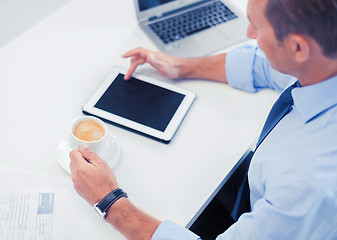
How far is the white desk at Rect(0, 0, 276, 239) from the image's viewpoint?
2.97 ft

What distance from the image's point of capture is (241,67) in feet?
3.65

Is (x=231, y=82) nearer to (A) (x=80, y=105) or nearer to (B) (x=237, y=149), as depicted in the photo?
(B) (x=237, y=149)

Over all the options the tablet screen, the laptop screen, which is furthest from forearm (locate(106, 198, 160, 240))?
the laptop screen

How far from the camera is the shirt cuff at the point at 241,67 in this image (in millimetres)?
1093

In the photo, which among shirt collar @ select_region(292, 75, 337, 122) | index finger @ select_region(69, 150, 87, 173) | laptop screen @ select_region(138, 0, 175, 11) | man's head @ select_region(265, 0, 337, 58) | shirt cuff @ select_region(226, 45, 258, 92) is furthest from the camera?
laptop screen @ select_region(138, 0, 175, 11)

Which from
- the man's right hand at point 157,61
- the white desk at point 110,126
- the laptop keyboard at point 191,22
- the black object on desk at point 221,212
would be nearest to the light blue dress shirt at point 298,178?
the white desk at point 110,126

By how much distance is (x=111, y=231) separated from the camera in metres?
0.83

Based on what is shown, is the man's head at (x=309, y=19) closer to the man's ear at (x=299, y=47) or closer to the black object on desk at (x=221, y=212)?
the man's ear at (x=299, y=47)

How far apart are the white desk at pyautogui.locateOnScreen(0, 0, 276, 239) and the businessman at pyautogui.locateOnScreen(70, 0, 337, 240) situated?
0.20ft

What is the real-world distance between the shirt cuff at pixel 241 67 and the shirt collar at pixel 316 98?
28 cm

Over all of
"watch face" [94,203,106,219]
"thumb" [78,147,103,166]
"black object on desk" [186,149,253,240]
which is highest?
"thumb" [78,147,103,166]

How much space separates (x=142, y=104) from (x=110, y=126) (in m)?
0.11

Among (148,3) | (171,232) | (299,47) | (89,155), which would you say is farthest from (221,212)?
(148,3)

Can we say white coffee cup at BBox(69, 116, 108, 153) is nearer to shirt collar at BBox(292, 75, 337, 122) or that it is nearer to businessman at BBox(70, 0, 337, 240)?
businessman at BBox(70, 0, 337, 240)
